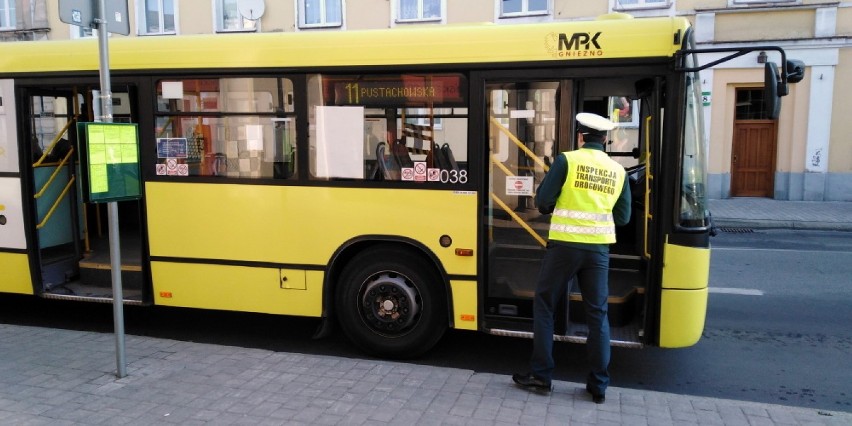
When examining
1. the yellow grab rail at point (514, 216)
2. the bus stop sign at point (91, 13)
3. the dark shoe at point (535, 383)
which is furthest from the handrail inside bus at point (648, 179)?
the bus stop sign at point (91, 13)

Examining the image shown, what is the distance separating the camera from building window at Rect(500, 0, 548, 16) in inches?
733

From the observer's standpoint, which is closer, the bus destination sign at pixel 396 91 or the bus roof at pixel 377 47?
the bus roof at pixel 377 47

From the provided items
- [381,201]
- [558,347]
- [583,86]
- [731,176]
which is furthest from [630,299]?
[731,176]

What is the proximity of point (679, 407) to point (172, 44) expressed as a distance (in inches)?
195

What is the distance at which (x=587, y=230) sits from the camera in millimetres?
4531

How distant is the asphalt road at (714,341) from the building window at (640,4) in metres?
10.7

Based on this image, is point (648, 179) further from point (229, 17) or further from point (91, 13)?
point (229, 17)

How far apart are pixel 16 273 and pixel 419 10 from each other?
590 inches

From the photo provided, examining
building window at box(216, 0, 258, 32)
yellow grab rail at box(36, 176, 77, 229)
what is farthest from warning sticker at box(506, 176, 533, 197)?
building window at box(216, 0, 258, 32)

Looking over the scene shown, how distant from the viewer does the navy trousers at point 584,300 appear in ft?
14.9

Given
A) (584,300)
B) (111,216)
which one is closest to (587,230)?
(584,300)

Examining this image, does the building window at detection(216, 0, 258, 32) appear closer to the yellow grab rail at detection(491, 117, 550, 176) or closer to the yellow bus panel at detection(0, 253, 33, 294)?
the yellow bus panel at detection(0, 253, 33, 294)

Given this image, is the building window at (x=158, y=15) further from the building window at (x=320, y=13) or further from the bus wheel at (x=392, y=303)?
the bus wheel at (x=392, y=303)

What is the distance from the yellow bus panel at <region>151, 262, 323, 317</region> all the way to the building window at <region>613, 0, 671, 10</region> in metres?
14.8
